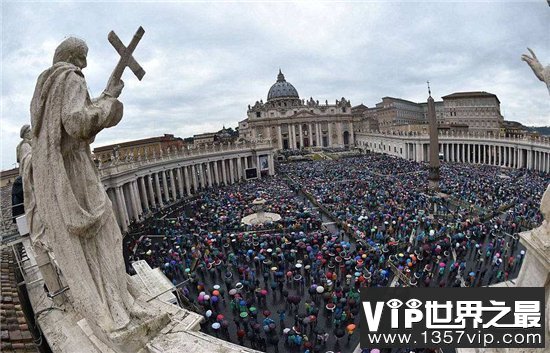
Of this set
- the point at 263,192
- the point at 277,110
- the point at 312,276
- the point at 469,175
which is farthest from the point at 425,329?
the point at 277,110

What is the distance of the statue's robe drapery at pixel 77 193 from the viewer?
413 cm

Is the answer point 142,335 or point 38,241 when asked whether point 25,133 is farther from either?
point 142,335

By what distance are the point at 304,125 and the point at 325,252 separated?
96039mm

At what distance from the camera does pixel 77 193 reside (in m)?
4.53

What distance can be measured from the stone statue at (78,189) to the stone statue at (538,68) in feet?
26.0

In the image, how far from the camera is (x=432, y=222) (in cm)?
2766

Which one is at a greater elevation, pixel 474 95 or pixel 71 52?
pixel 474 95

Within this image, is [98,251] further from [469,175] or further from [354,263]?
[469,175]

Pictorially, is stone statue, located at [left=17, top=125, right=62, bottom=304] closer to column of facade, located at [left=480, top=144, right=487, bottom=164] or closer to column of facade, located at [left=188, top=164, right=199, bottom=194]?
column of facade, located at [left=188, top=164, right=199, bottom=194]

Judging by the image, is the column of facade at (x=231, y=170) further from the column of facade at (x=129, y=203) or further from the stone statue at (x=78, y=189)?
the stone statue at (x=78, y=189)

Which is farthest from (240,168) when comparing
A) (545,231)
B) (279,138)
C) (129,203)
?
(545,231)

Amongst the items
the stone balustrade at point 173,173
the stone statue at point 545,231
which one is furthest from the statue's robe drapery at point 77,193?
the stone balustrade at point 173,173

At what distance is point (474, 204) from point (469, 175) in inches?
674

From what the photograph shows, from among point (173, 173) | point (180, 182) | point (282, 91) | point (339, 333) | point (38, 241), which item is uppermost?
point (282, 91)
